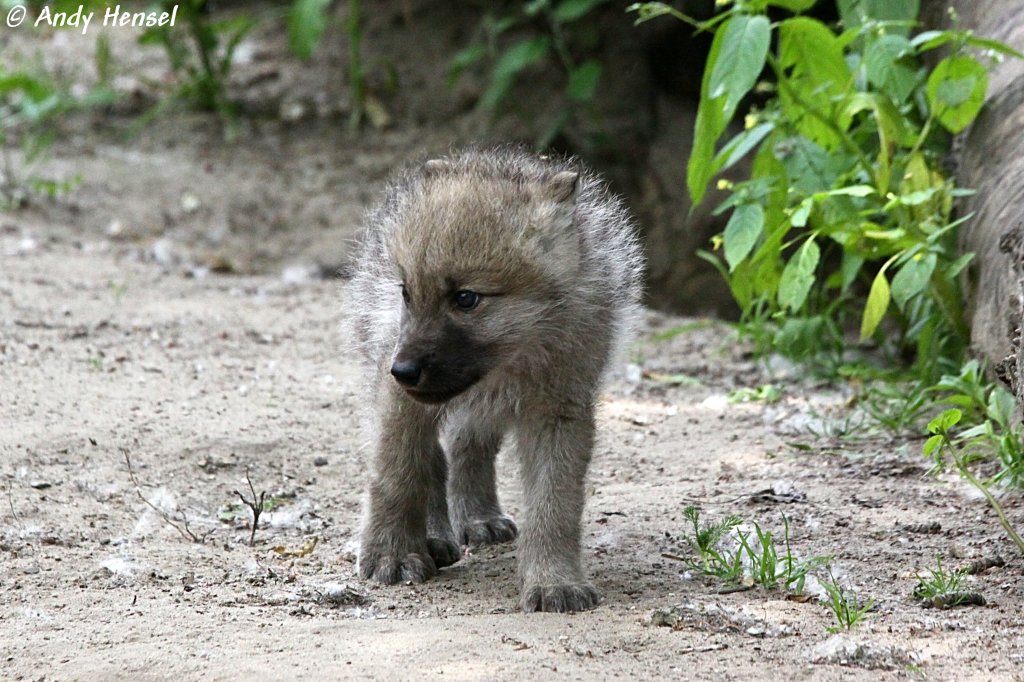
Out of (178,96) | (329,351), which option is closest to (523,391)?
(329,351)

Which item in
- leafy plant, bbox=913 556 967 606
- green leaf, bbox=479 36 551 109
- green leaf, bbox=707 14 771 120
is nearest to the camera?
leafy plant, bbox=913 556 967 606

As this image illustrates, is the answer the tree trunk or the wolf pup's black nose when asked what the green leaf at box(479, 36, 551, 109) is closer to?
the tree trunk

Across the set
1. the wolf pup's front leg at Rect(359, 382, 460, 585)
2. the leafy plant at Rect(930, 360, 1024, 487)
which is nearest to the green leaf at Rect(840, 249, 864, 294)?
the leafy plant at Rect(930, 360, 1024, 487)

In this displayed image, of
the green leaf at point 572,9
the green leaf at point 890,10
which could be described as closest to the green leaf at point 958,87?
the green leaf at point 890,10

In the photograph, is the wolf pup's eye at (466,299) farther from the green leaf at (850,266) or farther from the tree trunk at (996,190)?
the green leaf at (850,266)

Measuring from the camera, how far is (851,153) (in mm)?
5426

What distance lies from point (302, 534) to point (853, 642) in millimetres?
1919

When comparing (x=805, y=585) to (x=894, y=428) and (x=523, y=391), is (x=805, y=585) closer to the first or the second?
(x=523, y=391)

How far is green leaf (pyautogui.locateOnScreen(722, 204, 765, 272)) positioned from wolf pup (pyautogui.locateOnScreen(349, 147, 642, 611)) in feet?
3.19

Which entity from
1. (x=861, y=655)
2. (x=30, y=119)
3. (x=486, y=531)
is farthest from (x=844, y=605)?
(x=30, y=119)

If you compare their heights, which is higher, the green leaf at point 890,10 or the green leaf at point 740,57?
the green leaf at point 890,10

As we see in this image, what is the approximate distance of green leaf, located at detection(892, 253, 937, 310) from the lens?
4770mm

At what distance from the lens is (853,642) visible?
306 centimetres

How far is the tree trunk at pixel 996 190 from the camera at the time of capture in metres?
4.61
